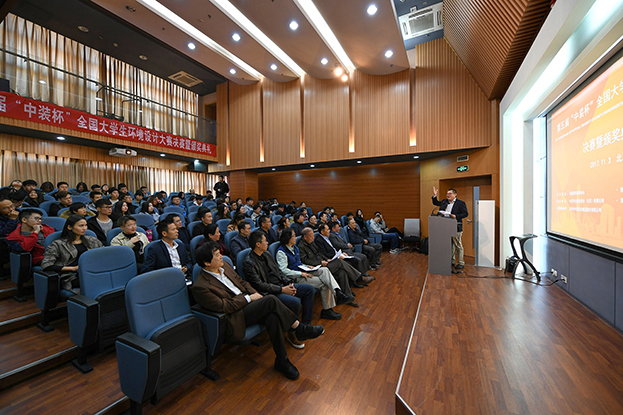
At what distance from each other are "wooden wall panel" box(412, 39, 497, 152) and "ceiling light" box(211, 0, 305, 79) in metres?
3.60

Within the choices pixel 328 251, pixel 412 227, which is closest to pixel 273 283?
pixel 328 251

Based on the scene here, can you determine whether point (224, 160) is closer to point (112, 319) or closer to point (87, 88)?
point (87, 88)

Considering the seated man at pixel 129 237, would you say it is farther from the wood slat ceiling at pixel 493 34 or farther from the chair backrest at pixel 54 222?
the wood slat ceiling at pixel 493 34

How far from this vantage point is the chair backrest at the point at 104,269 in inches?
80.3

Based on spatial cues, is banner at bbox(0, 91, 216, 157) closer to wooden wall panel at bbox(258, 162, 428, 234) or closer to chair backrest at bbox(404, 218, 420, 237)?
wooden wall panel at bbox(258, 162, 428, 234)

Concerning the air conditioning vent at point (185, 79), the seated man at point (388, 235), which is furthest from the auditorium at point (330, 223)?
the air conditioning vent at point (185, 79)

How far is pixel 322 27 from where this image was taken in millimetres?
6184

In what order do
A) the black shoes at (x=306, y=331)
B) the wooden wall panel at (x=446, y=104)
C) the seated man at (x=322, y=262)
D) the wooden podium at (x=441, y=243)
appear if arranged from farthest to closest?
1. the wooden wall panel at (x=446, y=104)
2. the wooden podium at (x=441, y=243)
3. the seated man at (x=322, y=262)
4. the black shoes at (x=306, y=331)

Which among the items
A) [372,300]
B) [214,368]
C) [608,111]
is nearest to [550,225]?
[608,111]

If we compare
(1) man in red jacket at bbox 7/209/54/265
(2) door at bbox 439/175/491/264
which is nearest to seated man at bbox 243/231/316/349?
(1) man in red jacket at bbox 7/209/54/265

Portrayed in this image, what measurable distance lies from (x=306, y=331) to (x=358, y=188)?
7130 mm

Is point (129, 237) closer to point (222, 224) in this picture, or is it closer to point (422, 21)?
point (222, 224)

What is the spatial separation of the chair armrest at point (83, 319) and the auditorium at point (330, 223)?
0.02 meters

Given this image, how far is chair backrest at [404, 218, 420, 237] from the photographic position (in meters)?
7.50
